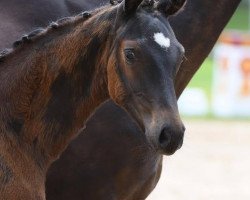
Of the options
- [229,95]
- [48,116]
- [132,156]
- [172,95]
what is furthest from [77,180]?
[229,95]

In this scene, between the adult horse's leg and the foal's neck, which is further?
the adult horse's leg

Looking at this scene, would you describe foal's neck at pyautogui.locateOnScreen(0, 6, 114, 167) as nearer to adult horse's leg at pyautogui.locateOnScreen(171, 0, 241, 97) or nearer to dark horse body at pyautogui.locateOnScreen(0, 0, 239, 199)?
dark horse body at pyautogui.locateOnScreen(0, 0, 239, 199)

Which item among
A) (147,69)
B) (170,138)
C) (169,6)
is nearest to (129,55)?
(147,69)

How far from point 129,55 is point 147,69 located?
0.14 m

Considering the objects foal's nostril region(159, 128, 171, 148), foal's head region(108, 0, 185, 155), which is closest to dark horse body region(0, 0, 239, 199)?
foal's head region(108, 0, 185, 155)

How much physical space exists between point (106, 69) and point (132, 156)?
1.38m

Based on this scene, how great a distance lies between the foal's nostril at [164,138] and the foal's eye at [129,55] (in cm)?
49

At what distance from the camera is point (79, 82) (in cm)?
627

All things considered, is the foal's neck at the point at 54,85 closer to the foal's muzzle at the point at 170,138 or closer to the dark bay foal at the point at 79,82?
the dark bay foal at the point at 79,82

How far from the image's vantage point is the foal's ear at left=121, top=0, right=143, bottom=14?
5.94 meters

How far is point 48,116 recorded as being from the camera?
6309 millimetres

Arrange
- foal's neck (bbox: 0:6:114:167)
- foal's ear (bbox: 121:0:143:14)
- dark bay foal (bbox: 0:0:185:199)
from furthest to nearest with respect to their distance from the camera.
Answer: foal's neck (bbox: 0:6:114:167)
foal's ear (bbox: 121:0:143:14)
dark bay foal (bbox: 0:0:185:199)

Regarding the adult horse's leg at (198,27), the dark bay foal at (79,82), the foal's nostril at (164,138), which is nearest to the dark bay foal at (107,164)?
the adult horse's leg at (198,27)

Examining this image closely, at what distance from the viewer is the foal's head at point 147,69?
5742 millimetres
